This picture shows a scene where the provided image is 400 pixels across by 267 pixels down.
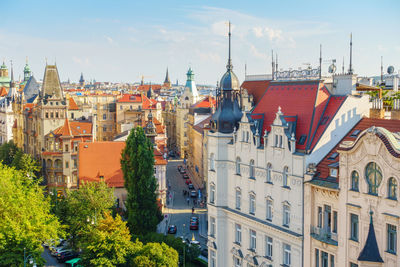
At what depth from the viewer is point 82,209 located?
68.9 meters

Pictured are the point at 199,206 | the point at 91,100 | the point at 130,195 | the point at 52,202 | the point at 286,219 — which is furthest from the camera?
the point at 91,100

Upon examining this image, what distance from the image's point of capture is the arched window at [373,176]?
38.0 metres

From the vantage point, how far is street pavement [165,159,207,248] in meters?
77.6

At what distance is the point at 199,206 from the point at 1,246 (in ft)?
151

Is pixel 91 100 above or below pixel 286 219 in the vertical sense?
above

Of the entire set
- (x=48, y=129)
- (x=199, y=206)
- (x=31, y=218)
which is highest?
(x=48, y=129)

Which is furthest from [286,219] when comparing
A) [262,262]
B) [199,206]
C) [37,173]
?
[37,173]

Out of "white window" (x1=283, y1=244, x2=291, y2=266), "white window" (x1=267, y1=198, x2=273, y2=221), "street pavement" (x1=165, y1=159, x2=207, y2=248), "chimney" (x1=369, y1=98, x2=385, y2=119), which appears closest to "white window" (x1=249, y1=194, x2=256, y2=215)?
"white window" (x1=267, y1=198, x2=273, y2=221)

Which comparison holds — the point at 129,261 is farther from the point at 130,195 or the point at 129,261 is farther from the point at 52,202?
the point at 52,202

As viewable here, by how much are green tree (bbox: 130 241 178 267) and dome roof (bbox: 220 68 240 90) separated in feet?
61.1

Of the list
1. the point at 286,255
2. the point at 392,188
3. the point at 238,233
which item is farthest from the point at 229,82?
the point at 392,188

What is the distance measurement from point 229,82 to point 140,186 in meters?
23.8

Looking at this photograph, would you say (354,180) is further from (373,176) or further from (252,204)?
(252,204)

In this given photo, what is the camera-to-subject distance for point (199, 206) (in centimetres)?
9638
